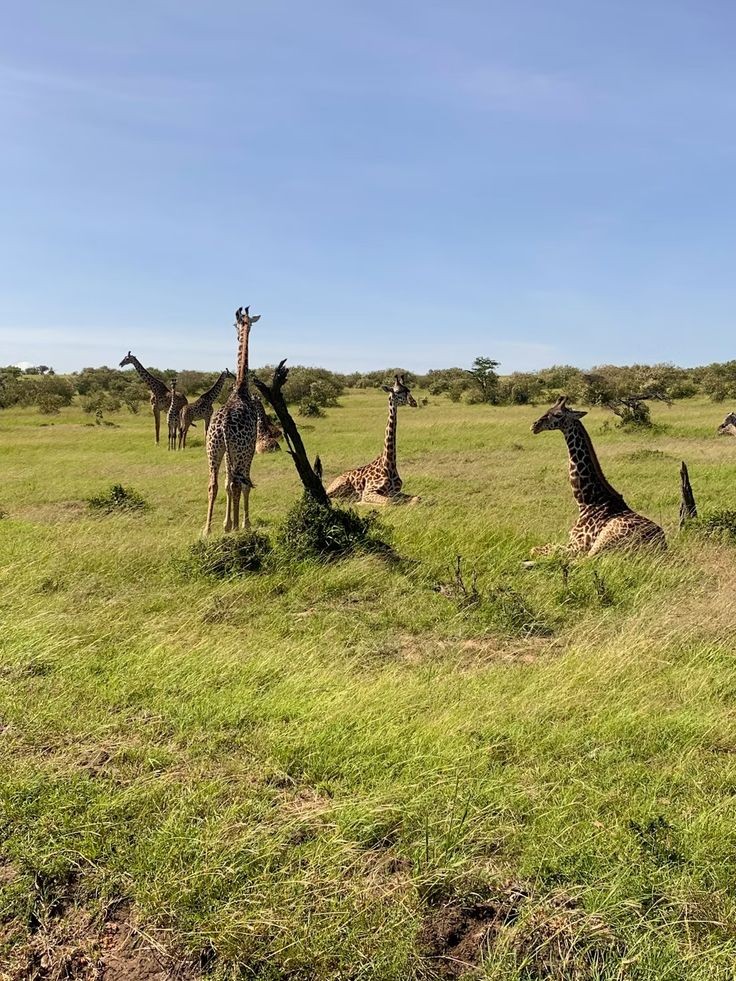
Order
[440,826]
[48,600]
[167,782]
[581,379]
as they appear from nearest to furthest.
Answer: [440,826]
[167,782]
[48,600]
[581,379]

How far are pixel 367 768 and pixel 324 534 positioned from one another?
4676mm

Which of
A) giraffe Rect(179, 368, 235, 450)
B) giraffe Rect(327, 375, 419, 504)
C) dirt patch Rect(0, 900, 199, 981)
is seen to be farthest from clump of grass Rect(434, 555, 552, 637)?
giraffe Rect(179, 368, 235, 450)

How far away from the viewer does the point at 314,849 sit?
3.17 m

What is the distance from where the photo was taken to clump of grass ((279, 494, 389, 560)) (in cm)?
816

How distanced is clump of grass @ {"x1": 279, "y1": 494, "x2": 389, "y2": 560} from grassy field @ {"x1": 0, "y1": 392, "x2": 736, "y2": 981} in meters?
0.39

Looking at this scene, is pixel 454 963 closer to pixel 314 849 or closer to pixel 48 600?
pixel 314 849

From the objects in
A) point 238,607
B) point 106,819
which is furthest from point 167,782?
point 238,607

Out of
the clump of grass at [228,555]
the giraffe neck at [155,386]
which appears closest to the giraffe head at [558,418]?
the clump of grass at [228,555]

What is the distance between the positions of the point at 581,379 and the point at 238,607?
4244 cm

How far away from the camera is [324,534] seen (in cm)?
838

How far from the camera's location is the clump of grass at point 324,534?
8156 mm

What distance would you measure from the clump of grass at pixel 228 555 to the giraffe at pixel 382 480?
4507 mm

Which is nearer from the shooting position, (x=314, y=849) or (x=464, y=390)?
(x=314, y=849)

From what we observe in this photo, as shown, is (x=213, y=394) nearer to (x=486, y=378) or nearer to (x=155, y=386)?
(x=155, y=386)
